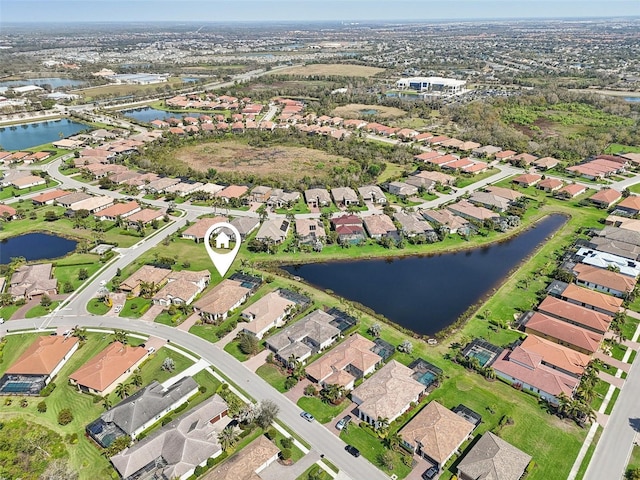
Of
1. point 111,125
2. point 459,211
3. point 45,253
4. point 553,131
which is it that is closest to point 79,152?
point 111,125

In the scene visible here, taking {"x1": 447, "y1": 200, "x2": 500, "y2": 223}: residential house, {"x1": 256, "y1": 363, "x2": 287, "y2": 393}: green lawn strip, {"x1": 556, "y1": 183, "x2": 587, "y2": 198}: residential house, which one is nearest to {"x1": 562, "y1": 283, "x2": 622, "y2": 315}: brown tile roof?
{"x1": 447, "y1": 200, "x2": 500, "y2": 223}: residential house

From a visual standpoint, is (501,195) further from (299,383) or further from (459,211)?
(299,383)

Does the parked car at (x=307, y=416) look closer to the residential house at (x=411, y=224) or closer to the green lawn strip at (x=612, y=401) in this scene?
the green lawn strip at (x=612, y=401)

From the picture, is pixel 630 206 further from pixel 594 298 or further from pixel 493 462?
pixel 493 462

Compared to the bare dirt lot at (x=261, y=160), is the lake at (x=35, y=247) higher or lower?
lower

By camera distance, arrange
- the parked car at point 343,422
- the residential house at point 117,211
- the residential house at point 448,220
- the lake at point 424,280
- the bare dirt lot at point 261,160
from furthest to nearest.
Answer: the bare dirt lot at point 261,160 < the residential house at point 117,211 < the residential house at point 448,220 < the lake at point 424,280 < the parked car at point 343,422

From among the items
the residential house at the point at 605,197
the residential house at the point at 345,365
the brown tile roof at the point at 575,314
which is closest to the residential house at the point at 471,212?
the residential house at the point at 605,197

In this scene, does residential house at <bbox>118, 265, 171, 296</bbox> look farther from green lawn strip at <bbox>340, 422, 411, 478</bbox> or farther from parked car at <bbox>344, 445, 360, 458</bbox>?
parked car at <bbox>344, 445, 360, 458</bbox>

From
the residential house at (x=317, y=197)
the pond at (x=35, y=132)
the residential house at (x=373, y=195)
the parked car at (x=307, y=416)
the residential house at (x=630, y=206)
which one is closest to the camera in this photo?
the parked car at (x=307, y=416)
